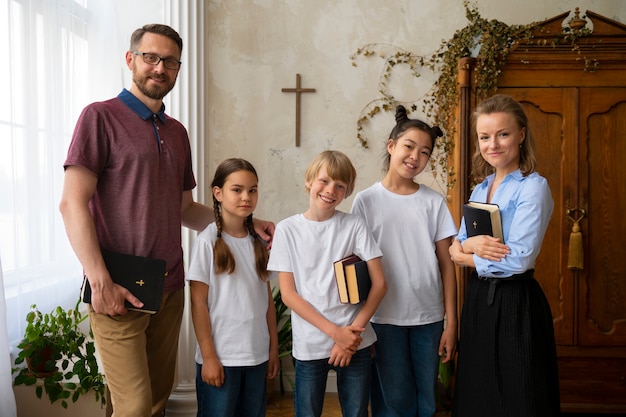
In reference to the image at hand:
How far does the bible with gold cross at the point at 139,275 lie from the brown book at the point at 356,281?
0.64 meters

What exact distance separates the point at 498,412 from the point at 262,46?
267cm

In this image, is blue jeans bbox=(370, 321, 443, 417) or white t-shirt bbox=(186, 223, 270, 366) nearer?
white t-shirt bbox=(186, 223, 270, 366)

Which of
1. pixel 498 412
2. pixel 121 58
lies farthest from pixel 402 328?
pixel 121 58

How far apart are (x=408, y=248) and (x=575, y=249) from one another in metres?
1.37

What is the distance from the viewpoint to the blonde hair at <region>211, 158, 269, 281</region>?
6.81 ft

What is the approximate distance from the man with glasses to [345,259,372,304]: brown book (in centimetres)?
63

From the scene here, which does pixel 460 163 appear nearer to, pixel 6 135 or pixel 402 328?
pixel 402 328

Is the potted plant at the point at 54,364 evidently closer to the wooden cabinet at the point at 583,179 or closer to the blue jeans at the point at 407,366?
the blue jeans at the point at 407,366

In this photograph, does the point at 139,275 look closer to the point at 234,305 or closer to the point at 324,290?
the point at 234,305

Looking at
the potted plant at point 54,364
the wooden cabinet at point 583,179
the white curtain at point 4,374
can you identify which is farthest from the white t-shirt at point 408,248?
the white curtain at point 4,374

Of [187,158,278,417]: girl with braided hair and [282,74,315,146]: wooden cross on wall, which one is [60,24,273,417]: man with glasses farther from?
[282,74,315,146]: wooden cross on wall

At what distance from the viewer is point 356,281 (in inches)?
78.7

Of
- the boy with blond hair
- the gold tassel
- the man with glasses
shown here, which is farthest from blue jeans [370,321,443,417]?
the gold tassel

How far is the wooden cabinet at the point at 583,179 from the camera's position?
10.3 ft
